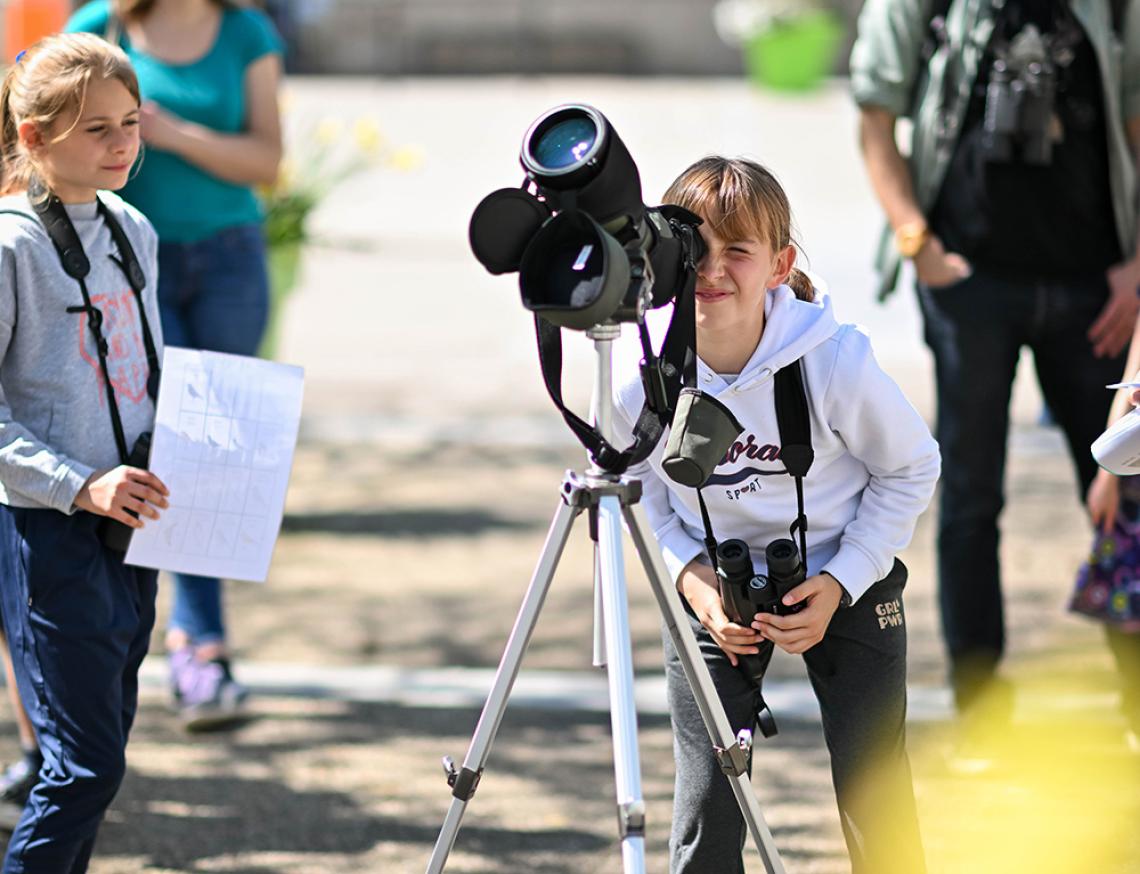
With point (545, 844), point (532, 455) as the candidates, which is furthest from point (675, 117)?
point (545, 844)

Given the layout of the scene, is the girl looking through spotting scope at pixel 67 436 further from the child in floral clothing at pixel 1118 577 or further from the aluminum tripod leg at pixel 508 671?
the child in floral clothing at pixel 1118 577

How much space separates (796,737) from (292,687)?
1.44 m

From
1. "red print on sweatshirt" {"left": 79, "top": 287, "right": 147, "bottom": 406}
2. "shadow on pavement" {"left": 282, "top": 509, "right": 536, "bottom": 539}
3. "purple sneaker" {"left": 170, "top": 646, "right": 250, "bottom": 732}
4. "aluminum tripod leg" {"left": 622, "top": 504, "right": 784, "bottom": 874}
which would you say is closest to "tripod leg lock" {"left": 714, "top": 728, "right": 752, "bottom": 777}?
"aluminum tripod leg" {"left": 622, "top": 504, "right": 784, "bottom": 874}

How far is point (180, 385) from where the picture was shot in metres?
3.18

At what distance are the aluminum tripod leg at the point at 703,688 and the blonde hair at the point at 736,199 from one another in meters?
0.50

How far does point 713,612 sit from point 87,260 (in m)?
1.29

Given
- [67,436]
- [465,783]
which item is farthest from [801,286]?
[67,436]

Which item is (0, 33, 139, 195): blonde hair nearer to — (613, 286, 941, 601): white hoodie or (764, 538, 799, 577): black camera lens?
(613, 286, 941, 601): white hoodie

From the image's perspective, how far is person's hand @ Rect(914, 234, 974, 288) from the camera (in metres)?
4.15

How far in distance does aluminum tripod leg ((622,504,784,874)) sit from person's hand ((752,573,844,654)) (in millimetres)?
158

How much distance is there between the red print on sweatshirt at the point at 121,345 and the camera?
3102mm

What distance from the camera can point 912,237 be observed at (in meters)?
4.14

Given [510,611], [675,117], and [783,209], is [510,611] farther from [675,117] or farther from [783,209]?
[675,117]

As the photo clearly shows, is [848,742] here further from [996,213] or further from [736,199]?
[996,213]
